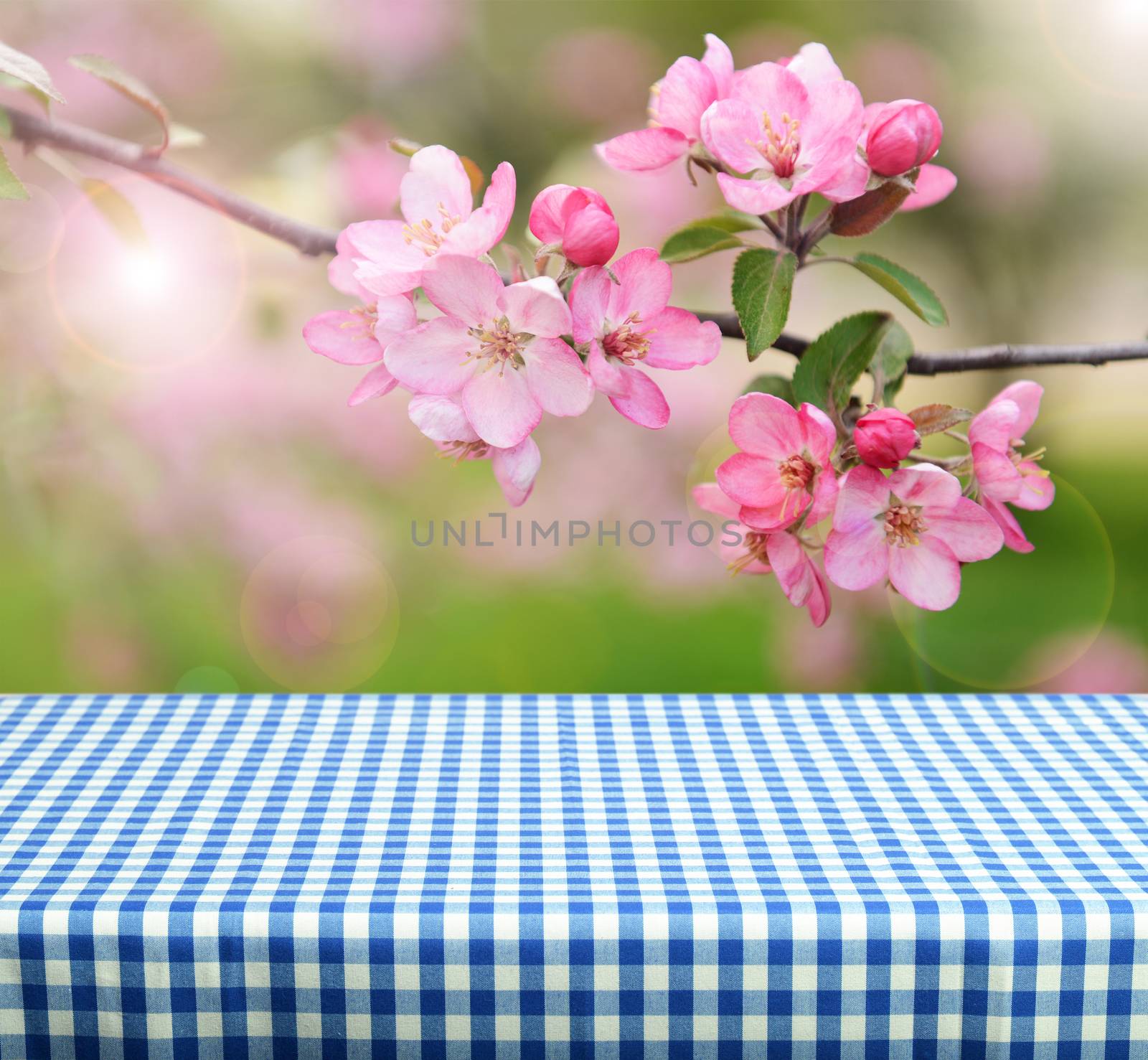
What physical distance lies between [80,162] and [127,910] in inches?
69.5

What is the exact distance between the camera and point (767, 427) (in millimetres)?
782

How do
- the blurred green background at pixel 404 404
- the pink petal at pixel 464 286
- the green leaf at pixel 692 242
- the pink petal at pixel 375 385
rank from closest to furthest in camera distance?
the pink petal at pixel 464 286, the pink petal at pixel 375 385, the green leaf at pixel 692 242, the blurred green background at pixel 404 404

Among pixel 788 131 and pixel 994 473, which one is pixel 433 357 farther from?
pixel 994 473

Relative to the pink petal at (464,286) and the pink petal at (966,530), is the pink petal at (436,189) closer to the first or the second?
the pink petal at (464,286)

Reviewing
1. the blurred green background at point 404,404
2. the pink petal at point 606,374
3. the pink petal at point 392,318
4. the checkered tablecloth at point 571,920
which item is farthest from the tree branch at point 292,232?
the blurred green background at point 404,404

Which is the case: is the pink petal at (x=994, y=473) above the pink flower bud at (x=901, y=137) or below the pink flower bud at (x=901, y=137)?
below

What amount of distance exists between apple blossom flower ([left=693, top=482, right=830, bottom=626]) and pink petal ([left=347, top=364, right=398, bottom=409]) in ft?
0.77

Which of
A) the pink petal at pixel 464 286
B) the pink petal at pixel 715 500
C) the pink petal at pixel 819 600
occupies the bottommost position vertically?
the pink petal at pixel 819 600

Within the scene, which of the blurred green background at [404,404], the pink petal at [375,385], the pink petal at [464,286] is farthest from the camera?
the blurred green background at [404,404]

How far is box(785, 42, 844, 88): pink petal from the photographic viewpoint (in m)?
0.83

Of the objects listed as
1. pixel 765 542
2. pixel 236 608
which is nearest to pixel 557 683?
pixel 236 608

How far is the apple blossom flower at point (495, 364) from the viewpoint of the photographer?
734 millimetres

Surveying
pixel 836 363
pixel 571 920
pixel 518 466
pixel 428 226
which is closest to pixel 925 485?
pixel 836 363

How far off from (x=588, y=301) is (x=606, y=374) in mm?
46
